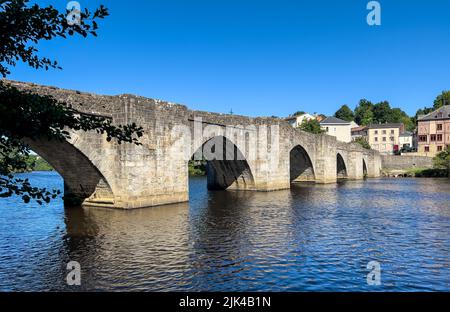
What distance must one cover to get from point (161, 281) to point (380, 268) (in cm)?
642

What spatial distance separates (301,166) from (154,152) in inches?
1199

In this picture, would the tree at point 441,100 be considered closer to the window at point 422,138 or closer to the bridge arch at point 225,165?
the window at point 422,138

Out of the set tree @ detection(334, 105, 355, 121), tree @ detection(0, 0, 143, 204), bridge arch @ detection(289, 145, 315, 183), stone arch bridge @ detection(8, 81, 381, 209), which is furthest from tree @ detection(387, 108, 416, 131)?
tree @ detection(0, 0, 143, 204)

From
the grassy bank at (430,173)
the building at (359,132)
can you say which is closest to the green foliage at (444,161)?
the grassy bank at (430,173)

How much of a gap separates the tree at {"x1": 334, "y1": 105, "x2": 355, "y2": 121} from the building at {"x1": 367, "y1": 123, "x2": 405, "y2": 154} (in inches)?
1634

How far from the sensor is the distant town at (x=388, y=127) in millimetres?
90750

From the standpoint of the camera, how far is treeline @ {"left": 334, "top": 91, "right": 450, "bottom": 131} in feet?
504

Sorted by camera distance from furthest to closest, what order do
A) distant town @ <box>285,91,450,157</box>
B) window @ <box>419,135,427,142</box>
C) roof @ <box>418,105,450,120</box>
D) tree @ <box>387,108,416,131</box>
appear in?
tree @ <box>387,108,416,131</box>, window @ <box>419,135,427,142</box>, distant town @ <box>285,91,450,157</box>, roof @ <box>418,105,450,120</box>

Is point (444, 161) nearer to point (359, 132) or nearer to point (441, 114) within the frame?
point (441, 114)

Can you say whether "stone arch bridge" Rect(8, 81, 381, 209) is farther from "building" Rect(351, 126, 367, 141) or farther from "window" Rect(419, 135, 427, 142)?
"building" Rect(351, 126, 367, 141)

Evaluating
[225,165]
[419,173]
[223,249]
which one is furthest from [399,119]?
[223,249]

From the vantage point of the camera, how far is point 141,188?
23.0 meters
